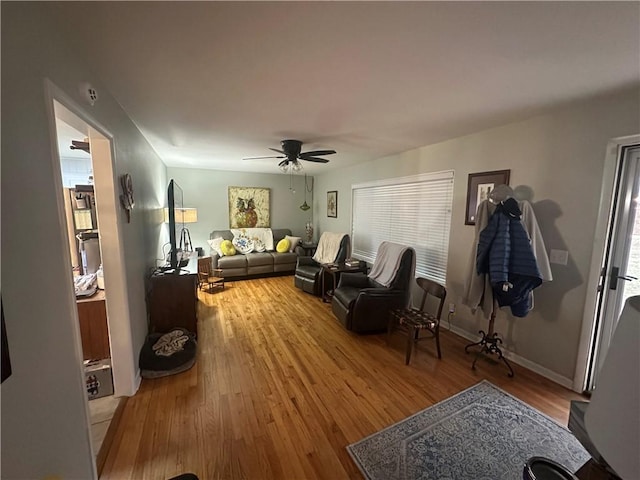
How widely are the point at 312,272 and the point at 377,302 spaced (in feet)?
5.64

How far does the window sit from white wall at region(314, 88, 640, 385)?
40 centimetres

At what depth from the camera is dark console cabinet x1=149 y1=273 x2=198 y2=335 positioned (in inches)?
109

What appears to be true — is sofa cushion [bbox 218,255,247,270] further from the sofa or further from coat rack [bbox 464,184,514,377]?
coat rack [bbox 464,184,514,377]

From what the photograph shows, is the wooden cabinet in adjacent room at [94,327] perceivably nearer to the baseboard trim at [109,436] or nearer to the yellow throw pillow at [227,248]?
the baseboard trim at [109,436]

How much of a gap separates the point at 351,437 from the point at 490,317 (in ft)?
5.59

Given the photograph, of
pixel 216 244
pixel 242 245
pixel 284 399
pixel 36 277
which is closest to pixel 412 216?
pixel 284 399

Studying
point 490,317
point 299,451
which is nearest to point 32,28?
point 299,451

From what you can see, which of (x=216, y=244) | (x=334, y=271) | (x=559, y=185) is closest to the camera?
(x=559, y=185)

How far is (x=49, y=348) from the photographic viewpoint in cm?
105

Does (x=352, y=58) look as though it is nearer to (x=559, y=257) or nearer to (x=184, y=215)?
(x=559, y=257)

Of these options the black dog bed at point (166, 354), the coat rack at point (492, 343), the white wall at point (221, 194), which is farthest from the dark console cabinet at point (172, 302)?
the white wall at point (221, 194)

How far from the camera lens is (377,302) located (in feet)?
10.0

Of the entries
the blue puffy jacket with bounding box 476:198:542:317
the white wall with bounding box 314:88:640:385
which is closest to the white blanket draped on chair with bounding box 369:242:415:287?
the white wall with bounding box 314:88:640:385

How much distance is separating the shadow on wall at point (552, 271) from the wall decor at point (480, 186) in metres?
0.24
